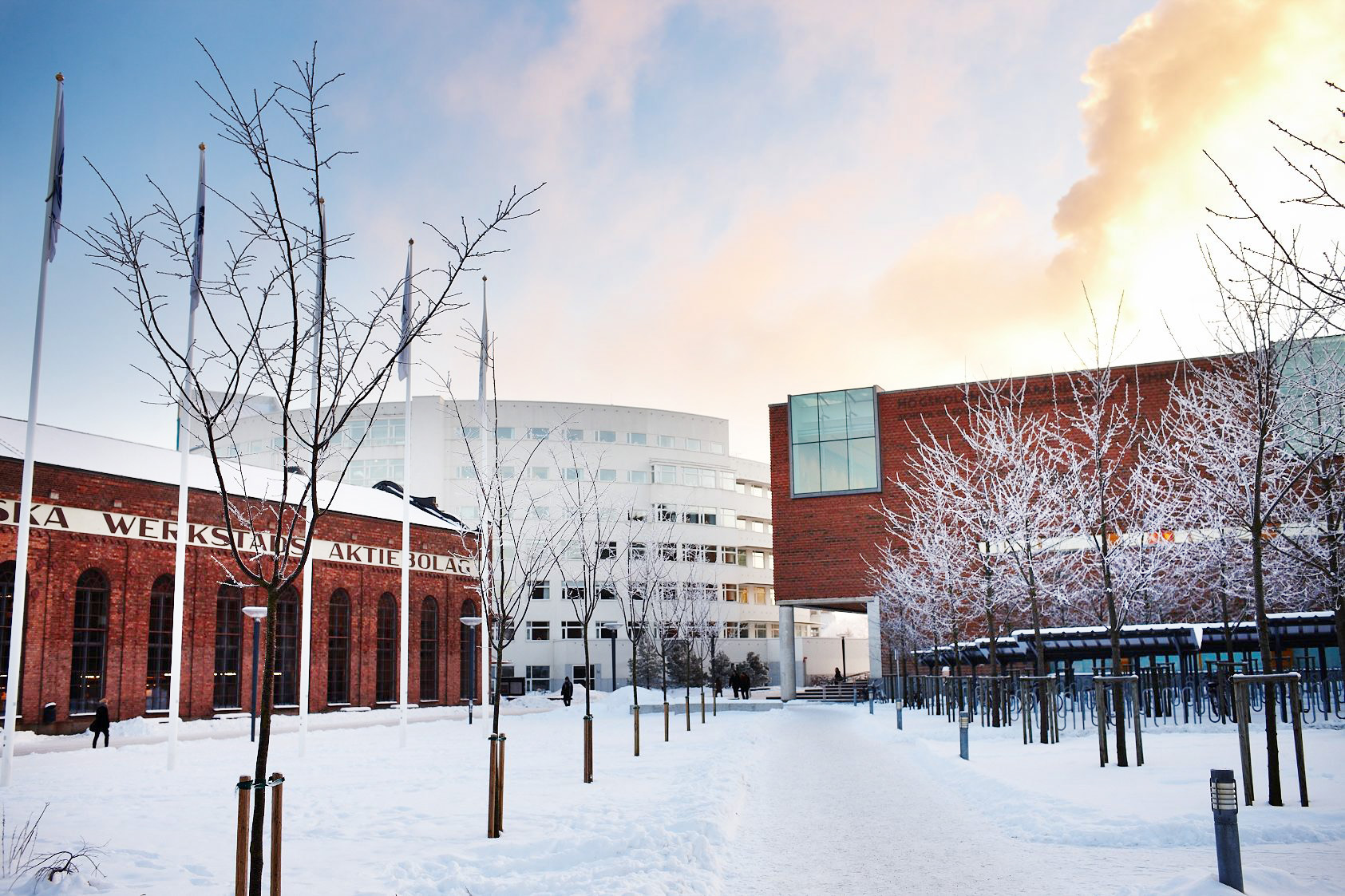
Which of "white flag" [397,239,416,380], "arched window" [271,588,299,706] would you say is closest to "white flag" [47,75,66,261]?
"white flag" [397,239,416,380]

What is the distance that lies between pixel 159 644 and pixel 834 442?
103 feet

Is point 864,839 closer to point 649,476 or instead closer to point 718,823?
point 718,823

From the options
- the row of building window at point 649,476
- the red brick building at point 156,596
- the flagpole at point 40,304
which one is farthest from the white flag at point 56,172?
the row of building window at point 649,476

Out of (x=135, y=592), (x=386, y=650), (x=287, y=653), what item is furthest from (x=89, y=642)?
(x=386, y=650)

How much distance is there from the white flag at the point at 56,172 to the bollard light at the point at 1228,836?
17875mm

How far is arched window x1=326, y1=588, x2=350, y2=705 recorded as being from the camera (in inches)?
1467

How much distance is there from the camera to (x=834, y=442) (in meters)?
51.3

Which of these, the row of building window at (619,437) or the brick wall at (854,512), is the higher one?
the row of building window at (619,437)

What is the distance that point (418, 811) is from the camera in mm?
11914

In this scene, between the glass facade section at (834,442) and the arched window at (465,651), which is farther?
the glass facade section at (834,442)

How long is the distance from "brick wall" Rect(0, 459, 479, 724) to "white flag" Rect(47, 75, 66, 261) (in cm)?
829

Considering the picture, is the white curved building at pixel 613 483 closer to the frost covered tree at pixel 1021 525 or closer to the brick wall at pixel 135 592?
the brick wall at pixel 135 592

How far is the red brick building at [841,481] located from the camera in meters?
49.5

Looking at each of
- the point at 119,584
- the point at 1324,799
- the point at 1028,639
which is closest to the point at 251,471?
the point at 119,584
